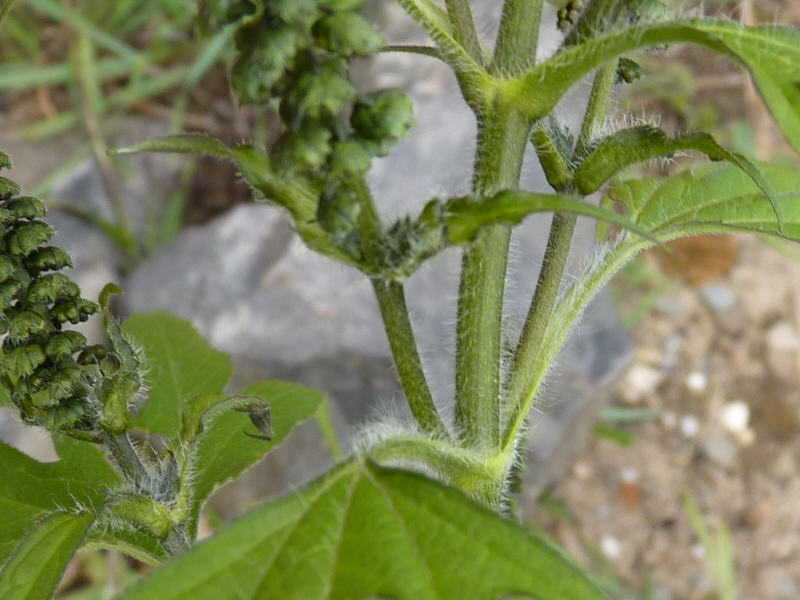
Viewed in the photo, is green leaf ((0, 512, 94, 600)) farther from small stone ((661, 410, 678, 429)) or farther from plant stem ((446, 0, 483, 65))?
small stone ((661, 410, 678, 429))

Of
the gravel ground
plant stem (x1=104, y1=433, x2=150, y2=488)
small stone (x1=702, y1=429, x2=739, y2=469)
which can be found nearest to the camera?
plant stem (x1=104, y1=433, x2=150, y2=488)

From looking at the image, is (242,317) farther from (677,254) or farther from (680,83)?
(680,83)

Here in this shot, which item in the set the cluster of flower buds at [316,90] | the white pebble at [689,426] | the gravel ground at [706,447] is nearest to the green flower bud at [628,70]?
the cluster of flower buds at [316,90]

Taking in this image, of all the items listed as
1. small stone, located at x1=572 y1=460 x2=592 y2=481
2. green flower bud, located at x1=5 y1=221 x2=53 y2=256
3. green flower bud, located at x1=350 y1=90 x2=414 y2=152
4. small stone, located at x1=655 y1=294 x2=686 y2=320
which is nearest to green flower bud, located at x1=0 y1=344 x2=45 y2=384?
green flower bud, located at x1=5 y1=221 x2=53 y2=256

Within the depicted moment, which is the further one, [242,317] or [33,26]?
[33,26]

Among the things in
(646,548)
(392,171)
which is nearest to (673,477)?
(646,548)

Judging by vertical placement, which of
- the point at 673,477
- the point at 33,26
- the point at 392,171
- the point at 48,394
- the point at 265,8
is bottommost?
the point at 48,394
